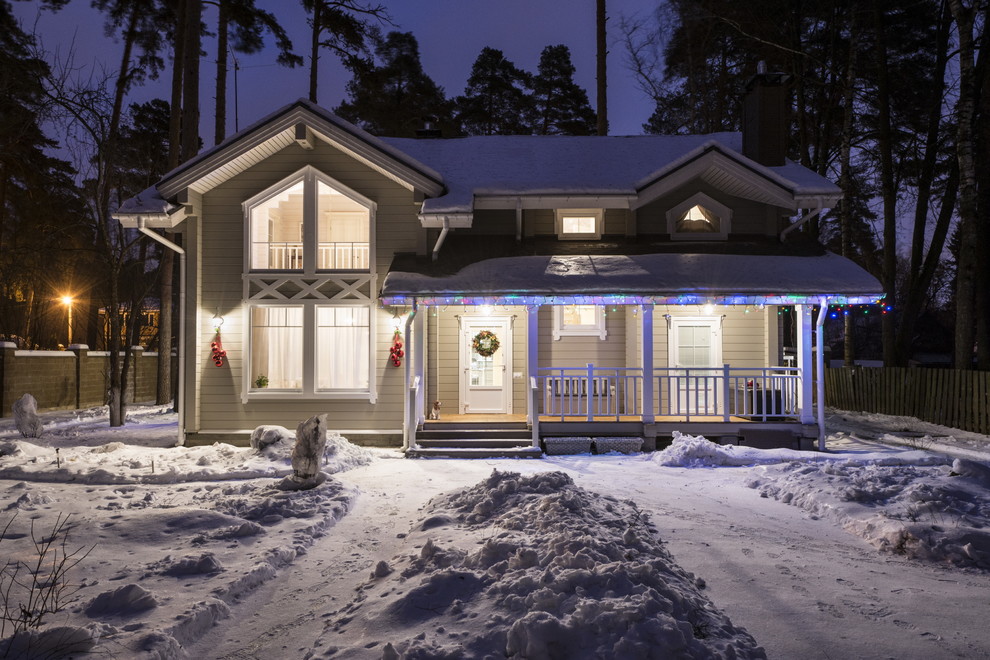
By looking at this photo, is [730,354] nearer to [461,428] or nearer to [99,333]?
[461,428]

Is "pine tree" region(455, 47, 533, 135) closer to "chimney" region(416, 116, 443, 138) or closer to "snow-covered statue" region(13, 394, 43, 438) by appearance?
"chimney" region(416, 116, 443, 138)

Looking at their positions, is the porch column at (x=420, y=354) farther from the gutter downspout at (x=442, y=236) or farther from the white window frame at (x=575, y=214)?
the white window frame at (x=575, y=214)

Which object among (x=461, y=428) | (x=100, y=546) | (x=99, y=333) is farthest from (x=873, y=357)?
(x=100, y=546)

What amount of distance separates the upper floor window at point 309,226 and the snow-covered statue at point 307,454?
5080 millimetres

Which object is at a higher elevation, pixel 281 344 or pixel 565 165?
pixel 565 165

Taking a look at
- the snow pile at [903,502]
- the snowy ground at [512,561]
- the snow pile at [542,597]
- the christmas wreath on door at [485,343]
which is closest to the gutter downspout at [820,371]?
the snowy ground at [512,561]

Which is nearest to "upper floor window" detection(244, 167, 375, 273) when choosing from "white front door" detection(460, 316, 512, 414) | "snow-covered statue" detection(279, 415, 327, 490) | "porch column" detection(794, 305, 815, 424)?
"white front door" detection(460, 316, 512, 414)

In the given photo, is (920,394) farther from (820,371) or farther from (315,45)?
(315,45)

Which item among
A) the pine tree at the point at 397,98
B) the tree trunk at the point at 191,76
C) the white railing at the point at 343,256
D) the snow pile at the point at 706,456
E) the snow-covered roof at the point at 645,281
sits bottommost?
the snow pile at the point at 706,456

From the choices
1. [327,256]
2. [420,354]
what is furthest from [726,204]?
[327,256]

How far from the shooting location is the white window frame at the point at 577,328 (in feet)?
46.2

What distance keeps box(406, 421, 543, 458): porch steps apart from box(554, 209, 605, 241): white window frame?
4176 mm

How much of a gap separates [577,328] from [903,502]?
7954 mm

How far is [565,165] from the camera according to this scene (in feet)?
45.9
